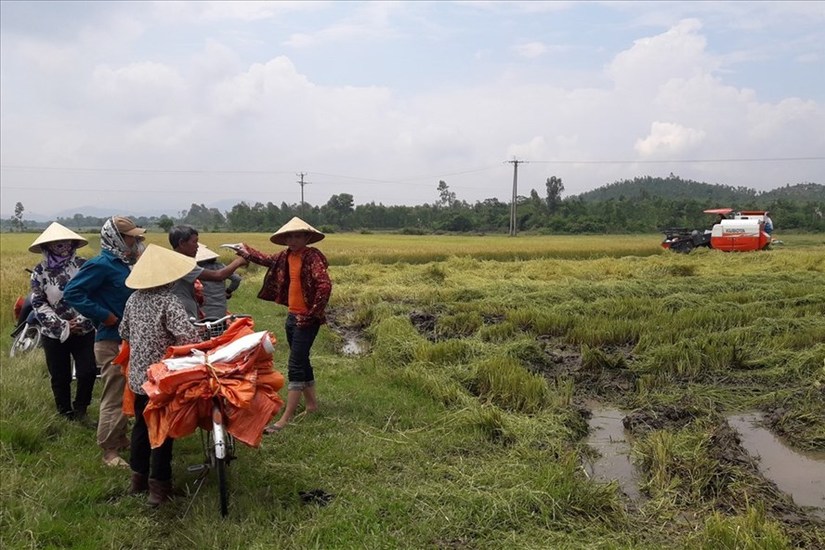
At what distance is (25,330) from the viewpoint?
577cm

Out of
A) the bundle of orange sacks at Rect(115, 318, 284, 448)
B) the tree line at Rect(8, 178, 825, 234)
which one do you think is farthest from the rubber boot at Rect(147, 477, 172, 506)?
the tree line at Rect(8, 178, 825, 234)

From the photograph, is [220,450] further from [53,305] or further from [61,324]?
[53,305]

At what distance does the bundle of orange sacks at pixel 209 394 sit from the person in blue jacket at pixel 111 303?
94 cm

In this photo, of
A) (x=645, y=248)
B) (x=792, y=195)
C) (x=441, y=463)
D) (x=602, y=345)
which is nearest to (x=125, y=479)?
(x=441, y=463)

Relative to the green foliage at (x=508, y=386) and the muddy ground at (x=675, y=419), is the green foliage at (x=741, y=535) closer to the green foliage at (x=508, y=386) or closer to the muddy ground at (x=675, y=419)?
the muddy ground at (x=675, y=419)

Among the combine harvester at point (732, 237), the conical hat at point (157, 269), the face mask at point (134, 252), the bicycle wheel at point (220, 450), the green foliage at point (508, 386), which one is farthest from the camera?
the combine harvester at point (732, 237)

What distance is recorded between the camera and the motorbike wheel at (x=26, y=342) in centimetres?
597

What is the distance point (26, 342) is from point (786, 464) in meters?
6.89

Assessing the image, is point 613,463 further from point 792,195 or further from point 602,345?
point 792,195

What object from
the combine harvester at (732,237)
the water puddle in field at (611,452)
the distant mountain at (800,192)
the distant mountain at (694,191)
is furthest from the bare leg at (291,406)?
the distant mountain at (800,192)

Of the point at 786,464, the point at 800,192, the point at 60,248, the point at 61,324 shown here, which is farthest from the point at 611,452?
the point at 800,192

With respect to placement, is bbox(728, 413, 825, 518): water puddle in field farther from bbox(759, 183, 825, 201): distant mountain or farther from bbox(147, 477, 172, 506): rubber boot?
bbox(759, 183, 825, 201): distant mountain

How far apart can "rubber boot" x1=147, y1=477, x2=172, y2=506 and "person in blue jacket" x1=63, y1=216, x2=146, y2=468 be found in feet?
2.23

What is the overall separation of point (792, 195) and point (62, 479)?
100 m
